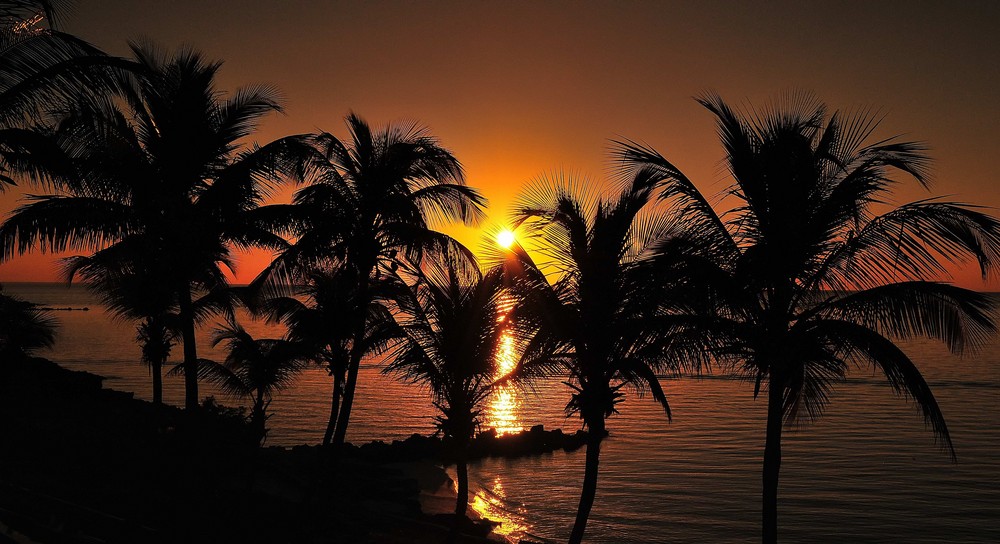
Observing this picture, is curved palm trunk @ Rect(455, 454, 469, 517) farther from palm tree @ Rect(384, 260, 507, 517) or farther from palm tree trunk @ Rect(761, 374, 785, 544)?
palm tree trunk @ Rect(761, 374, 785, 544)

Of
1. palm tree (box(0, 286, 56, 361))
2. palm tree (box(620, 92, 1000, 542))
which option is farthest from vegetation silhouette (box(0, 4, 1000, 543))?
palm tree (box(0, 286, 56, 361))

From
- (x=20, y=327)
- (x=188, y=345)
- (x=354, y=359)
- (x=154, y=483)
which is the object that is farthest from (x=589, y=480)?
(x=20, y=327)

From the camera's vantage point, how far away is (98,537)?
322 inches

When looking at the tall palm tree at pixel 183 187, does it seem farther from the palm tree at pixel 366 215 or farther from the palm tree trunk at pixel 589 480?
the palm tree trunk at pixel 589 480

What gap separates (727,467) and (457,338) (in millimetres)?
23364

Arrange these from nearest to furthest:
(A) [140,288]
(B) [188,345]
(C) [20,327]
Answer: (B) [188,345] < (A) [140,288] < (C) [20,327]

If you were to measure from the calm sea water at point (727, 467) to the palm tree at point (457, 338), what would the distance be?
1.24m

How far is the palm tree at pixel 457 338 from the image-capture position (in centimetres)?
1564

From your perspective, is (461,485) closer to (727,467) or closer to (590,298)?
(590,298)

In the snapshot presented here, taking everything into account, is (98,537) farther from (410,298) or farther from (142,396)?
(142,396)

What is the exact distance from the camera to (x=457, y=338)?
15820 millimetres

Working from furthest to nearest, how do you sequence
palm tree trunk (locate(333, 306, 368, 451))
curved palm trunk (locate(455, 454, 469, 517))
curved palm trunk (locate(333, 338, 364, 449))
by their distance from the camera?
curved palm trunk (locate(333, 338, 364, 449)), palm tree trunk (locate(333, 306, 368, 451)), curved palm trunk (locate(455, 454, 469, 517))

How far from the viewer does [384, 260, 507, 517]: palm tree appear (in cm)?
1564

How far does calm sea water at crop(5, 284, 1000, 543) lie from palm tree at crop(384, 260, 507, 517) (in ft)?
4.08
